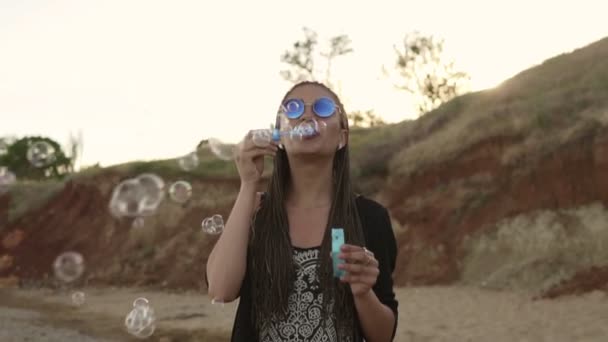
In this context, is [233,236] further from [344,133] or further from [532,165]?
[532,165]

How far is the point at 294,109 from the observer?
250 centimetres

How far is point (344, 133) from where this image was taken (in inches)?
103

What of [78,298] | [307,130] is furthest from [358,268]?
[78,298]

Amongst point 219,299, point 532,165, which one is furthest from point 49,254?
point 219,299

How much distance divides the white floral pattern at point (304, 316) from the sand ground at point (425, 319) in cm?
959

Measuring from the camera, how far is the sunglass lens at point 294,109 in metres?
2.49

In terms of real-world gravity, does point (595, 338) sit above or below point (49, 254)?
below

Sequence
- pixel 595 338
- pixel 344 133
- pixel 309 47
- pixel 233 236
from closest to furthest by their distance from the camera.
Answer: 1. pixel 233 236
2. pixel 344 133
3. pixel 595 338
4. pixel 309 47

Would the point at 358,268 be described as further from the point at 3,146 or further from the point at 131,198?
the point at 3,146

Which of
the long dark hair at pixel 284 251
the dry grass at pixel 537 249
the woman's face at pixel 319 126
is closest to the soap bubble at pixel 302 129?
the woman's face at pixel 319 126

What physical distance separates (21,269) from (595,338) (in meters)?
23.0

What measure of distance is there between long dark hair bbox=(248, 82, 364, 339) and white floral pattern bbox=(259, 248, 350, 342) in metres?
0.02

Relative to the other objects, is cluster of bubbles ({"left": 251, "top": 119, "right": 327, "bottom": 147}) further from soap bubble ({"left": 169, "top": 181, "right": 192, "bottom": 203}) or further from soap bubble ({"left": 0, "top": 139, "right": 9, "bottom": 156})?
soap bubble ({"left": 0, "top": 139, "right": 9, "bottom": 156})

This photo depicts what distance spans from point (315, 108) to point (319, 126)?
0.07 metres
